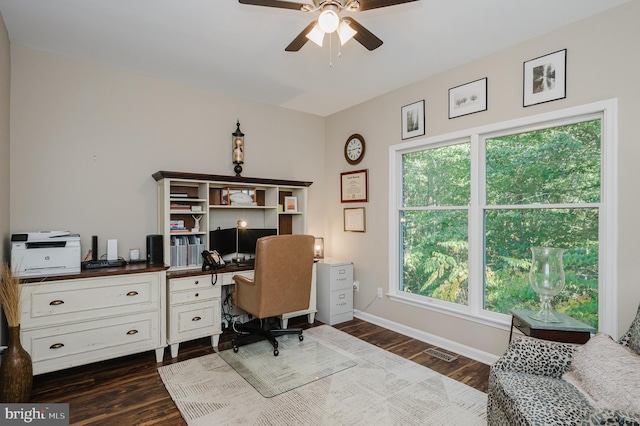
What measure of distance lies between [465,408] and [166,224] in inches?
114

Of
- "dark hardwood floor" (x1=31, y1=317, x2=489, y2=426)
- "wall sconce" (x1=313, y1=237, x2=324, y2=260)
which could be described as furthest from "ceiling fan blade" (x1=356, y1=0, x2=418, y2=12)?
"wall sconce" (x1=313, y1=237, x2=324, y2=260)

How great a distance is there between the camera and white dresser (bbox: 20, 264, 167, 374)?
7.77 ft

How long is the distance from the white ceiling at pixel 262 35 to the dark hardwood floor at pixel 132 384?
8.87 feet

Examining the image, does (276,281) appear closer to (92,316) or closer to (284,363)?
(284,363)

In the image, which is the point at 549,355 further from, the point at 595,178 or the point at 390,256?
the point at 390,256

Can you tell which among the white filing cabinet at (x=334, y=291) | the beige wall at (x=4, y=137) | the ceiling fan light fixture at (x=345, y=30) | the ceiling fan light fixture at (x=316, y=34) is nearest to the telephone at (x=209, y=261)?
the white filing cabinet at (x=334, y=291)

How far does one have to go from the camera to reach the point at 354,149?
420 centimetres

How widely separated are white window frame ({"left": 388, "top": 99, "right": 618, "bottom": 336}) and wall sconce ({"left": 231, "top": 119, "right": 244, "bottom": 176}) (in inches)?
68.6

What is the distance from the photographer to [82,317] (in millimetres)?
2516

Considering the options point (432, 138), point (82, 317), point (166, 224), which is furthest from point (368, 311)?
point (82, 317)

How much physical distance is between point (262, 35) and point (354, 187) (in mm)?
2149

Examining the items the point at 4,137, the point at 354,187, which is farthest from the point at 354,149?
the point at 4,137

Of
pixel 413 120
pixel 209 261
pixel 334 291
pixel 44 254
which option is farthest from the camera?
pixel 334 291

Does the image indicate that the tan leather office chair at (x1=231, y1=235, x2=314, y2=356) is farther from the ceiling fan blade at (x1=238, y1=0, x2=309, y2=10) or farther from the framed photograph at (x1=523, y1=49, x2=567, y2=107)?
the framed photograph at (x1=523, y1=49, x2=567, y2=107)
